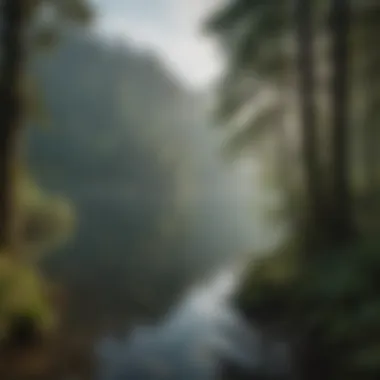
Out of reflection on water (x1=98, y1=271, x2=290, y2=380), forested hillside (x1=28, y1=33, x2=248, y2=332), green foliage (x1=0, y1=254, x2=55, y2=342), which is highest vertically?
forested hillside (x1=28, y1=33, x2=248, y2=332)

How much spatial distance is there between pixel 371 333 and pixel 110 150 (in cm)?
68

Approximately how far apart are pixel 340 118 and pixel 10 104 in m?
0.75

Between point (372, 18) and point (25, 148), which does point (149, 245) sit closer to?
point (25, 148)

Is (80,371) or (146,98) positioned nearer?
(80,371)

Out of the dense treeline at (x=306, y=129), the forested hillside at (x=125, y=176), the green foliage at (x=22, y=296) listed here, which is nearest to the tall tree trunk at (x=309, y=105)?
the dense treeline at (x=306, y=129)

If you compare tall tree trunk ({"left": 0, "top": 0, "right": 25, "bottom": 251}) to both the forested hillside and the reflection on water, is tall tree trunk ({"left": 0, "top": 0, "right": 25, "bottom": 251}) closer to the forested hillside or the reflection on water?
the forested hillside

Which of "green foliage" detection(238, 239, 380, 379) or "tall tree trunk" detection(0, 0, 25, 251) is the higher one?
"tall tree trunk" detection(0, 0, 25, 251)

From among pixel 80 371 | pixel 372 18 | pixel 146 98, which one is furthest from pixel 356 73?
pixel 80 371

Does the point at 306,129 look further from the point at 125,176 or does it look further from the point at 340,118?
the point at 125,176

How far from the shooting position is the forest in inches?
49.6

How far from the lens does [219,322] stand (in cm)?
133

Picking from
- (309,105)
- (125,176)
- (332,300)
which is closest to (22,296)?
(125,176)

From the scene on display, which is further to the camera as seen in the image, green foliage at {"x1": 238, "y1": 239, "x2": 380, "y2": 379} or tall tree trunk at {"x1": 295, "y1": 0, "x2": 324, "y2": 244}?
tall tree trunk at {"x1": 295, "y1": 0, "x2": 324, "y2": 244}

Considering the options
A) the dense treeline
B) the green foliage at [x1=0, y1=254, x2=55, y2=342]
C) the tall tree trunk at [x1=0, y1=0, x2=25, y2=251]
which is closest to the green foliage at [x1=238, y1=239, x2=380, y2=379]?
the dense treeline
